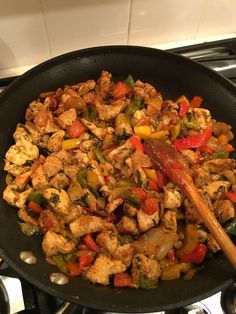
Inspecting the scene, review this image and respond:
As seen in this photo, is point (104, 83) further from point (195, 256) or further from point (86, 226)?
point (195, 256)

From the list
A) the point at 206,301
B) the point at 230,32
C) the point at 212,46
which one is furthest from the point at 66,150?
the point at 230,32

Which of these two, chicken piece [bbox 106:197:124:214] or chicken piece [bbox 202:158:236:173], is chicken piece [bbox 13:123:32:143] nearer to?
chicken piece [bbox 106:197:124:214]

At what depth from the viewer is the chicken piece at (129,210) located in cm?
124

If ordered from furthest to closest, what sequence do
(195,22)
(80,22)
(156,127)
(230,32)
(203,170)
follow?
(230,32)
(195,22)
(80,22)
(156,127)
(203,170)

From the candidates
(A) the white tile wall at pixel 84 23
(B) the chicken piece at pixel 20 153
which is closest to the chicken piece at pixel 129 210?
(B) the chicken piece at pixel 20 153

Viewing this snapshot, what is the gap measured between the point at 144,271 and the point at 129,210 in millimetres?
213

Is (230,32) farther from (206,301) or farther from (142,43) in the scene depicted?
(206,301)

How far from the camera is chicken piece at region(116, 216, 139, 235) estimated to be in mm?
1213

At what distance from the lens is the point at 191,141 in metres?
1.47

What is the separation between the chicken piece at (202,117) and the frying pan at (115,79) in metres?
0.07

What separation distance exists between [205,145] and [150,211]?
1.42 feet

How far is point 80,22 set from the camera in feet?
5.30

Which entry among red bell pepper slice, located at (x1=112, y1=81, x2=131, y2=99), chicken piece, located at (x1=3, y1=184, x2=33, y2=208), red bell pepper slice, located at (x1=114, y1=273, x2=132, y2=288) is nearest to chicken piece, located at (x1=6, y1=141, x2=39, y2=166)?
chicken piece, located at (x1=3, y1=184, x2=33, y2=208)

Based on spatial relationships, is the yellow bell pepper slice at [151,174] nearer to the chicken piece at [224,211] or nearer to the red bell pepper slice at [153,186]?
the red bell pepper slice at [153,186]
